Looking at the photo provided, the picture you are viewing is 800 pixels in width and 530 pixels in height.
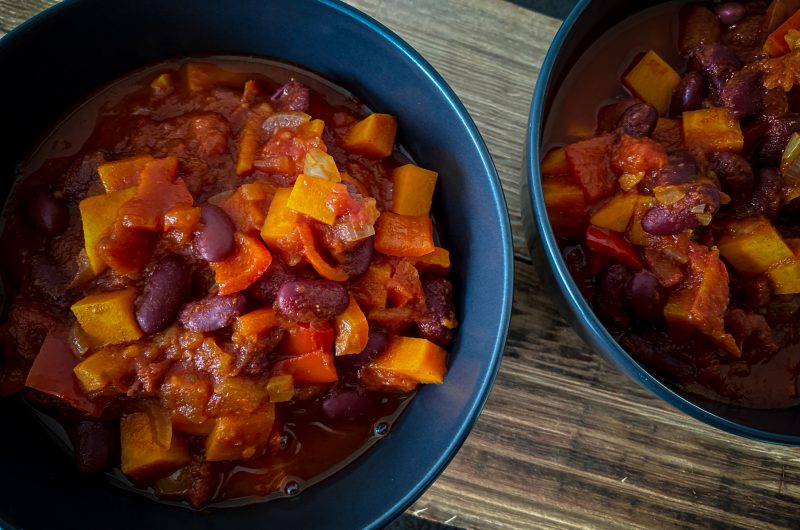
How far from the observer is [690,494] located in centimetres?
232

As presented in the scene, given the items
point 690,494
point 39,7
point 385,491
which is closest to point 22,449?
point 385,491

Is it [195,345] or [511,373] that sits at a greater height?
[195,345]

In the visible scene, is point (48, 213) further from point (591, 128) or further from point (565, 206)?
point (591, 128)

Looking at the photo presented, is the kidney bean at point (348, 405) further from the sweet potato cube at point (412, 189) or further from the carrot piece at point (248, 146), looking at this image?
the carrot piece at point (248, 146)

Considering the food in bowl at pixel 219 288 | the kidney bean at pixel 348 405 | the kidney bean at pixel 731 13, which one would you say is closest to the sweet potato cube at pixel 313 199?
the food in bowl at pixel 219 288

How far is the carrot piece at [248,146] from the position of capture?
193 cm

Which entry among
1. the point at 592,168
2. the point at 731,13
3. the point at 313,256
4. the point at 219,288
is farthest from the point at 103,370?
the point at 731,13

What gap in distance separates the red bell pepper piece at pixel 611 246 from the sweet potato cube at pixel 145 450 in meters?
1.29

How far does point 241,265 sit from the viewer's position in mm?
1820

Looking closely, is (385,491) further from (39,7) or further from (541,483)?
(39,7)

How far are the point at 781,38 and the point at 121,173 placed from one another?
6.65 ft

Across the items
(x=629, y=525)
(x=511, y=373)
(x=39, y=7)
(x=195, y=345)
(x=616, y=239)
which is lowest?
(x=629, y=525)

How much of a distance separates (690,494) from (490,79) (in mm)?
1546

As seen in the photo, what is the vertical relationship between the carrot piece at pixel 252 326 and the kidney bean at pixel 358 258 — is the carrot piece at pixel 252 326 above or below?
below
